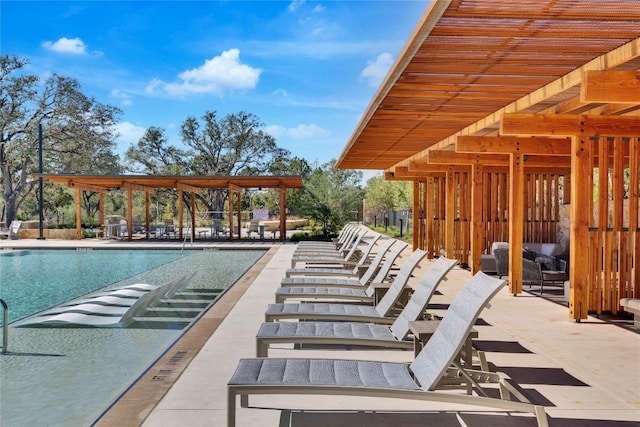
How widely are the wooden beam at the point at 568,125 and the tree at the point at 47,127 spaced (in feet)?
97.3

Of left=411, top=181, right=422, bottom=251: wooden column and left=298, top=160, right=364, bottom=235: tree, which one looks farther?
left=298, top=160, right=364, bottom=235: tree

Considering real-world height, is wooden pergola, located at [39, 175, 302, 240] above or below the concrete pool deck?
above

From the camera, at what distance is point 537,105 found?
22.9ft

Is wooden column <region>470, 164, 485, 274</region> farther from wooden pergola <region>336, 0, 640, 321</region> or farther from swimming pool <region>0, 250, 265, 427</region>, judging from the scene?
swimming pool <region>0, 250, 265, 427</region>

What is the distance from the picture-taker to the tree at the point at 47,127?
3039 cm

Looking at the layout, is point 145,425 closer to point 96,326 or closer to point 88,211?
point 96,326

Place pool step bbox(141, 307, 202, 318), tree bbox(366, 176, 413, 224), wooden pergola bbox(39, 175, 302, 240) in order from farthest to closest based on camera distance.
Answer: tree bbox(366, 176, 413, 224) → wooden pergola bbox(39, 175, 302, 240) → pool step bbox(141, 307, 202, 318)

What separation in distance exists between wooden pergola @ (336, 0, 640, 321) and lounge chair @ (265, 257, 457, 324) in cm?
178

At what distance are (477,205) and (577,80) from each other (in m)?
5.05

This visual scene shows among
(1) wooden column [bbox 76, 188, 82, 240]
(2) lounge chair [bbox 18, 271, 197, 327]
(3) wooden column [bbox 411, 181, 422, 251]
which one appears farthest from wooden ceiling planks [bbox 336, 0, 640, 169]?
(1) wooden column [bbox 76, 188, 82, 240]

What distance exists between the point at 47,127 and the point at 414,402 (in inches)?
1289

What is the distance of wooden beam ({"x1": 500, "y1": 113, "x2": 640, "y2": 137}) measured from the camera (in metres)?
6.60

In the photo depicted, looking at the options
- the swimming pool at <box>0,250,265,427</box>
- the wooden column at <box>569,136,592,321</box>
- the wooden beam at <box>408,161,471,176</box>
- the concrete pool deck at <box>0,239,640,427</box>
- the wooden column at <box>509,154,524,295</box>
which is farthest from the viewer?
the wooden beam at <box>408,161,471,176</box>

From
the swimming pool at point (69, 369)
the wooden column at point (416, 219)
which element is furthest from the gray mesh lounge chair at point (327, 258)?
the wooden column at point (416, 219)
